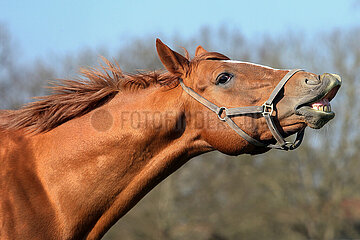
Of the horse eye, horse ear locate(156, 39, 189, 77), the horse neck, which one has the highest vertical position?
horse ear locate(156, 39, 189, 77)

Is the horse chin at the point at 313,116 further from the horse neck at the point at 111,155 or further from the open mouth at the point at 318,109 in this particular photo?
the horse neck at the point at 111,155

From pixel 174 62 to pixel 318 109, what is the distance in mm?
1456

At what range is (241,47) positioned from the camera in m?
20.6

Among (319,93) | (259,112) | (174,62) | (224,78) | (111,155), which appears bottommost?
(111,155)

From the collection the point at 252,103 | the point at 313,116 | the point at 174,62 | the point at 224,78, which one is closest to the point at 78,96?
the point at 174,62

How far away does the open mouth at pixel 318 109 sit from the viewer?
3.71m

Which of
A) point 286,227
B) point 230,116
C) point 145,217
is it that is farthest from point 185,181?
point 230,116

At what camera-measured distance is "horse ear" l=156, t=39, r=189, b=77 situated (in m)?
4.07

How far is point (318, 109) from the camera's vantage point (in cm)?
377

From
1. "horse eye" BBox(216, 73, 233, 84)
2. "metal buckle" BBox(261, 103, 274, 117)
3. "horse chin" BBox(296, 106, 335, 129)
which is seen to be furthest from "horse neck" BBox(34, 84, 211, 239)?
"horse chin" BBox(296, 106, 335, 129)

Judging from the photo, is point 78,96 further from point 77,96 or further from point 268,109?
point 268,109

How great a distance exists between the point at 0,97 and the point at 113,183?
39.1 ft

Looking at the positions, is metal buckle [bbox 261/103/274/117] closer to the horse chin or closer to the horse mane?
the horse chin

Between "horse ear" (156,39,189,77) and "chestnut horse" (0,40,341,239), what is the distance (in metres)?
0.01
